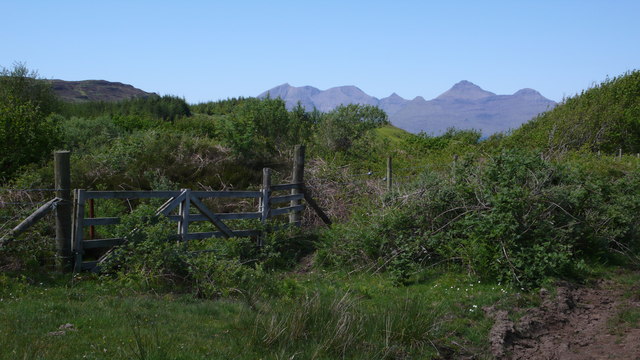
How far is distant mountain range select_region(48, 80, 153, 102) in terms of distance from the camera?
95869mm

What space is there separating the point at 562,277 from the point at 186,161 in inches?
406

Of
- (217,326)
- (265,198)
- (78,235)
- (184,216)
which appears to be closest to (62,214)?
(78,235)

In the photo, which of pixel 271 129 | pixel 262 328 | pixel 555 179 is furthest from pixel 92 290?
pixel 271 129

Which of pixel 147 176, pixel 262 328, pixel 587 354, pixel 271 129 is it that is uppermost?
pixel 271 129

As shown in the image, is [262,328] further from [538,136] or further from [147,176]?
[538,136]

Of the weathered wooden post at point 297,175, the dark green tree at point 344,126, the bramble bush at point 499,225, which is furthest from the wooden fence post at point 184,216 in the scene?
the dark green tree at point 344,126

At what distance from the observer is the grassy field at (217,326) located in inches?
216

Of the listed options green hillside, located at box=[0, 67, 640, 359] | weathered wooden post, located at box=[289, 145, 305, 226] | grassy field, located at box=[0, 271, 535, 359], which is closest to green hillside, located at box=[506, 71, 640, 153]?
green hillside, located at box=[0, 67, 640, 359]

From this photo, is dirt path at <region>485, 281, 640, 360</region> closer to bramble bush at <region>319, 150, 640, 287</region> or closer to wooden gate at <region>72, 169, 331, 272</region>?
bramble bush at <region>319, 150, 640, 287</region>

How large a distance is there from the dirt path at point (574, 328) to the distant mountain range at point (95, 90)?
91894 millimetres

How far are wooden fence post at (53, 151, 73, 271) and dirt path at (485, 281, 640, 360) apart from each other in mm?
6654

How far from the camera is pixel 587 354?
22.2 ft

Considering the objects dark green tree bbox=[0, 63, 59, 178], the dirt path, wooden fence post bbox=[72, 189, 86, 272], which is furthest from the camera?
dark green tree bbox=[0, 63, 59, 178]

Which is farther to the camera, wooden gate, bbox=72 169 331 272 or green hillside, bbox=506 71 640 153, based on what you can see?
green hillside, bbox=506 71 640 153
